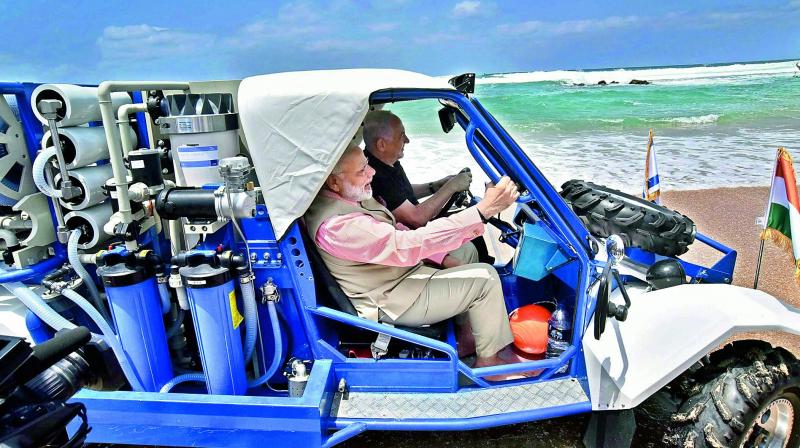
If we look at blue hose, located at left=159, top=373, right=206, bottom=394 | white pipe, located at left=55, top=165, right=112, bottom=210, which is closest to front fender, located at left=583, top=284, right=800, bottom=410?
blue hose, located at left=159, top=373, right=206, bottom=394

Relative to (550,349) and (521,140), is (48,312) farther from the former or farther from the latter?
(521,140)

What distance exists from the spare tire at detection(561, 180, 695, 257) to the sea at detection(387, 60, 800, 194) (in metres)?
1.76

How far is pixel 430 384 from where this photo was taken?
274 cm

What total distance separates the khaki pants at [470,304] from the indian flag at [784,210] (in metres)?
1.60

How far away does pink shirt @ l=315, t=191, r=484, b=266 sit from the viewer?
257 centimetres

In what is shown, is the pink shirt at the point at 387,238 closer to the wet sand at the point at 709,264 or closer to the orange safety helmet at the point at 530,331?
the orange safety helmet at the point at 530,331

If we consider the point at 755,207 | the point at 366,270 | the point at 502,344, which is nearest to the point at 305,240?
the point at 366,270

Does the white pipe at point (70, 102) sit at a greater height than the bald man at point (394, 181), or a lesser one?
greater

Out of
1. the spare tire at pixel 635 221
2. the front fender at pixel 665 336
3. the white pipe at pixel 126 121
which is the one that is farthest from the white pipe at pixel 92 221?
the spare tire at pixel 635 221

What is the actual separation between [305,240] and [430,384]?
0.99 meters

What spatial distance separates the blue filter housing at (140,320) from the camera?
2.56 meters

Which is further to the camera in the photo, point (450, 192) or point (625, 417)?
point (450, 192)

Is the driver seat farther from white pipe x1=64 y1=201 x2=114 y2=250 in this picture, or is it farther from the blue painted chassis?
white pipe x1=64 y1=201 x2=114 y2=250

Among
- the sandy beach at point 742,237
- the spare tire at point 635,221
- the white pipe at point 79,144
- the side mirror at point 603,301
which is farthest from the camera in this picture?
the sandy beach at point 742,237
